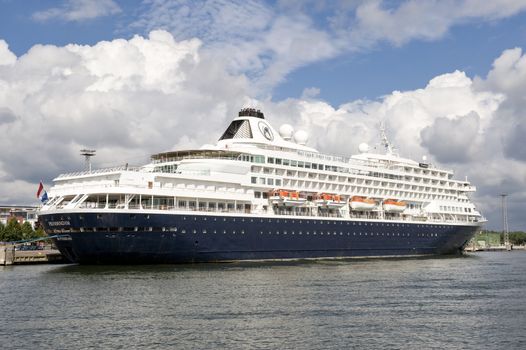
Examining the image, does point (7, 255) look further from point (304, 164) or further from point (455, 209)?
point (455, 209)

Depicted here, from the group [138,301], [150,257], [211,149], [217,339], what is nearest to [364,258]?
[211,149]

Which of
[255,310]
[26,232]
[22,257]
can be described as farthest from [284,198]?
[26,232]

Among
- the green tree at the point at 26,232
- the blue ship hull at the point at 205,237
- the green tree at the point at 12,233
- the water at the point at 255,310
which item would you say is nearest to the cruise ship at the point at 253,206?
the blue ship hull at the point at 205,237

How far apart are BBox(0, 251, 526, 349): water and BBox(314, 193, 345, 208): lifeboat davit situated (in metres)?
17.6

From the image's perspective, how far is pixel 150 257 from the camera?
164ft

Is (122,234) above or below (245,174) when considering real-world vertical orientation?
below

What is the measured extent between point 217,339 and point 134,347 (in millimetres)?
3446

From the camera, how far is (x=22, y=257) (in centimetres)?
6469

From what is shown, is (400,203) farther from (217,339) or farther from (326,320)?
(217,339)

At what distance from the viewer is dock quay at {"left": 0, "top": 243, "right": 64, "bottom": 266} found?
60.8 meters

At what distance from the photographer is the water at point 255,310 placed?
2402 cm

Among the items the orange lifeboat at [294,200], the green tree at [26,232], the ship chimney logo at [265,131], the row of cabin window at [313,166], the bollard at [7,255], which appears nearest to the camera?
the orange lifeboat at [294,200]

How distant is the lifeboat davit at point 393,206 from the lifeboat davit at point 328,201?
30.4 ft

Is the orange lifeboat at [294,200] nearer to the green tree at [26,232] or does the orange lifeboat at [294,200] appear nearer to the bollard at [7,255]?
the bollard at [7,255]
